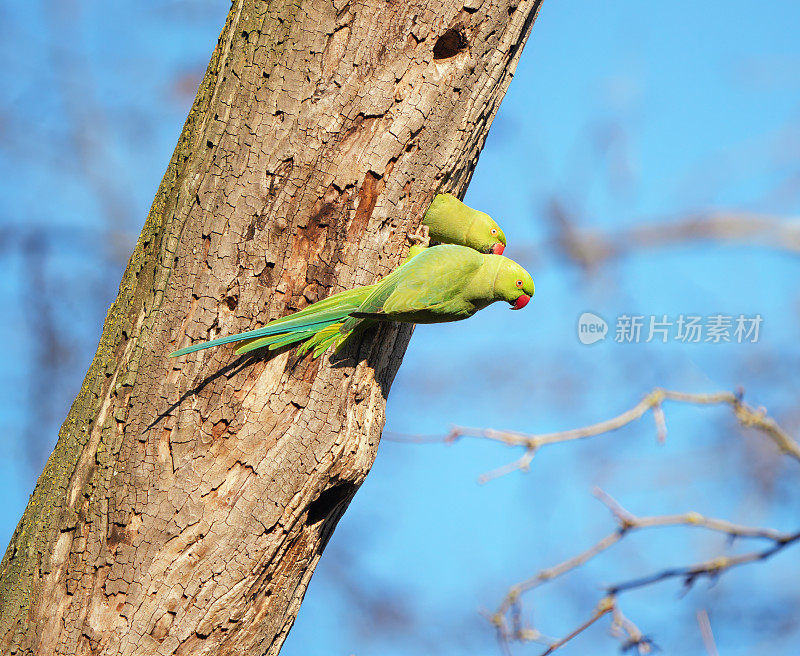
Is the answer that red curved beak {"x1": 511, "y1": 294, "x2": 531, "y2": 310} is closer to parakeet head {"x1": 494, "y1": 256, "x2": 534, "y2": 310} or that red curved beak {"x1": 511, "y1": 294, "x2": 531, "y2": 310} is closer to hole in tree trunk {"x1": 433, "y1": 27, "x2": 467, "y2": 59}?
parakeet head {"x1": 494, "y1": 256, "x2": 534, "y2": 310}

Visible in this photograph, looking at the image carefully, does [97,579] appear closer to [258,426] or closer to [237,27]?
[258,426]

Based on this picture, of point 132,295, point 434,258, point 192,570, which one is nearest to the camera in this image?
point 192,570

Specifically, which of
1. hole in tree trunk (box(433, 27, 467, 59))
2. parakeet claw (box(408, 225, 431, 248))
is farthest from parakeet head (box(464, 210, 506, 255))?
hole in tree trunk (box(433, 27, 467, 59))

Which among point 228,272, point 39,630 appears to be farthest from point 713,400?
point 39,630

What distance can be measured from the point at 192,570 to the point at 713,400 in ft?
6.14

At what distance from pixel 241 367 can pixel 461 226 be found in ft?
3.84

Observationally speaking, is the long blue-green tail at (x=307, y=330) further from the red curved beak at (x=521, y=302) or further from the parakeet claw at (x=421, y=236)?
the red curved beak at (x=521, y=302)

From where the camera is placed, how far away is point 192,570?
7.83ft

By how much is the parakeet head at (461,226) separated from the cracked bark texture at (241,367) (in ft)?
0.67

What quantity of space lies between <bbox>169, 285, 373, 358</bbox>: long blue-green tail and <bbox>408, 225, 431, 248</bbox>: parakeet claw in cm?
36

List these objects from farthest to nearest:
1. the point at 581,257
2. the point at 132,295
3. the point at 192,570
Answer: the point at 581,257
the point at 132,295
the point at 192,570

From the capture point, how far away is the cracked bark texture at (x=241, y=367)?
240 centimetres

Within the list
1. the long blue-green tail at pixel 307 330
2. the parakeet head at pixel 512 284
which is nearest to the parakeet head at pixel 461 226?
the parakeet head at pixel 512 284

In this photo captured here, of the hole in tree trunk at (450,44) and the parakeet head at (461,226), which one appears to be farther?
the parakeet head at (461,226)
